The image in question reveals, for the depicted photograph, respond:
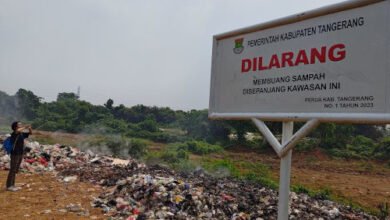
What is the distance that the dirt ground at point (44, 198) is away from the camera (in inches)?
177

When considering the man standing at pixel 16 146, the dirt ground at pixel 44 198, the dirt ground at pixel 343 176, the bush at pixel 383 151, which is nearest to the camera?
the dirt ground at pixel 44 198

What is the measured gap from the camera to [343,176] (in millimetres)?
11391

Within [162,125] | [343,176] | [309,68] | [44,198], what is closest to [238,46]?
[309,68]

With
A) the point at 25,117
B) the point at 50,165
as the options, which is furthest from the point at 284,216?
the point at 25,117

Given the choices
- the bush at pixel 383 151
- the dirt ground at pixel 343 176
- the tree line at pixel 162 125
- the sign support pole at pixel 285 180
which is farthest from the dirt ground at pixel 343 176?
the sign support pole at pixel 285 180

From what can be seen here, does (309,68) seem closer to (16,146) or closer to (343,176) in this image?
(16,146)

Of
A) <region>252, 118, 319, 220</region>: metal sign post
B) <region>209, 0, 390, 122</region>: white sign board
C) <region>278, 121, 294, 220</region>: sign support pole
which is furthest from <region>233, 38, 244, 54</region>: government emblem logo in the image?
<region>278, 121, 294, 220</region>: sign support pole

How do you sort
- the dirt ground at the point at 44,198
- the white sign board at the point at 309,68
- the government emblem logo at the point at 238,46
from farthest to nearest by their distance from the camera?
the dirt ground at the point at 44,198 < the government emblem logo at the point at 238,46 < the white sign board at the point at 309,68

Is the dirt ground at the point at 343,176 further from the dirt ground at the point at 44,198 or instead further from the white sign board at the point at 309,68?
the dirt ground at the point at 44,198

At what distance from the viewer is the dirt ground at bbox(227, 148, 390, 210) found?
331 inches

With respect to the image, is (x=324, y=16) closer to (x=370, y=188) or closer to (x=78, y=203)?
(x=78, y=203)

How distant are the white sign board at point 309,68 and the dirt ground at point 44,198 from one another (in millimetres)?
3369

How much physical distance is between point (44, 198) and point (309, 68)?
219 inches

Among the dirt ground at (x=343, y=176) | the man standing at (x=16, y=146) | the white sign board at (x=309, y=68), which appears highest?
the white sign board at (x=309, y=68)
